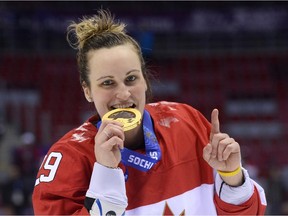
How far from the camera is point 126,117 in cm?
167

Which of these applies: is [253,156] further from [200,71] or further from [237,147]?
[237,147]

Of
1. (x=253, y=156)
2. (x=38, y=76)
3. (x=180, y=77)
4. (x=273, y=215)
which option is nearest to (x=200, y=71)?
(x=180, y=77)

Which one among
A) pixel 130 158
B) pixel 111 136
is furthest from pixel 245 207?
pixel 111 136

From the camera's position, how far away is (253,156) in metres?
8.39

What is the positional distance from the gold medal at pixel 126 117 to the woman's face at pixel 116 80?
4cm

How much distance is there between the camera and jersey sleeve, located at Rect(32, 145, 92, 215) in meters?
1.71

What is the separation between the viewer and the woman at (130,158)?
1.63 meters

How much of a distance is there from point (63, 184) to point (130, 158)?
0.21m

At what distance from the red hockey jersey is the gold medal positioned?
161 millimetres

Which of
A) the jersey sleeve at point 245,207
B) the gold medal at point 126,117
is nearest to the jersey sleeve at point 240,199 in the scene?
the jersey sleeve at point 245,207

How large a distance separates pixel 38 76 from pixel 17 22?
Answer: 0.83m

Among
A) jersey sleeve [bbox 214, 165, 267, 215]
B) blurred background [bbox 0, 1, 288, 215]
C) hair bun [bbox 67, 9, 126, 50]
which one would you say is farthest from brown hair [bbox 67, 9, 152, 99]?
blurred background [bbox 0, 1, 288, 215]

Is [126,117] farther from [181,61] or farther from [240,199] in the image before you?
[181,61]

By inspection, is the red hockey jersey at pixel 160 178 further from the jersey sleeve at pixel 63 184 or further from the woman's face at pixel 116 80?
the woman's face at pixel 116 80
